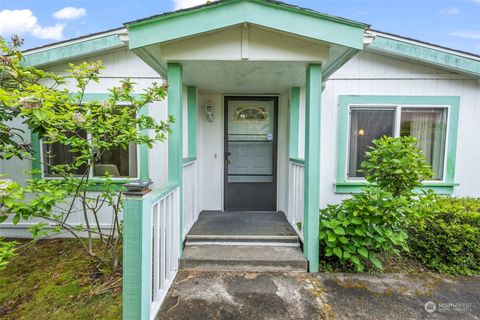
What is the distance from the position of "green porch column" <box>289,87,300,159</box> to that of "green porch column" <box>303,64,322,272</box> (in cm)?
108

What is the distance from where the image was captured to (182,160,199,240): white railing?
3.15 m

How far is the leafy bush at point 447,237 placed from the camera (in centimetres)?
277

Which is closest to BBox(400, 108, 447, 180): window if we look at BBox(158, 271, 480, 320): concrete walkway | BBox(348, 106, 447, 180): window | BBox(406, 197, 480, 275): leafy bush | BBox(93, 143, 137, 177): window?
BBox(348, 106, 447, 180): window

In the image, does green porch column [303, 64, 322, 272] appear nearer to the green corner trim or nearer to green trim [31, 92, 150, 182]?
the green corner trim

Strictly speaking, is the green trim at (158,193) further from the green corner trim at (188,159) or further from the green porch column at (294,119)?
the green porch column at (294,119)

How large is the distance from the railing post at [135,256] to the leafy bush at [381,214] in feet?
6.23

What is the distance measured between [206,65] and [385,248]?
9.14ft

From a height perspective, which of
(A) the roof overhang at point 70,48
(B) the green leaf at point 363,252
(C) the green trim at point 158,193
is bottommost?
(B) the green leaf at point 363,252

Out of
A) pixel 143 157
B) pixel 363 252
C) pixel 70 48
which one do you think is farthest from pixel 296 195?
pixel 70 48

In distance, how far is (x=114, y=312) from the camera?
212cm

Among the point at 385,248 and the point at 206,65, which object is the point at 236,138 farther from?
the point at 385,248

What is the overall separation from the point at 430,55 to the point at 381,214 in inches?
102

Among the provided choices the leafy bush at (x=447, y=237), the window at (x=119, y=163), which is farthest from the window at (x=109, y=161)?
the leafy bush at (x=447, y=237)

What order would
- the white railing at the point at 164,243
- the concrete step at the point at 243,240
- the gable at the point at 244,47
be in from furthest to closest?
the concrete step at the point at 243,240
the gable at the point at 244,47
the white railing at the point at 164,243
